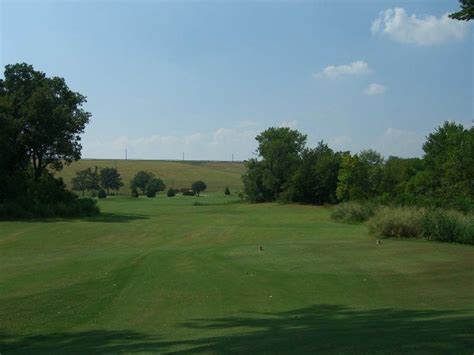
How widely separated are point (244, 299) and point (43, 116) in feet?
143

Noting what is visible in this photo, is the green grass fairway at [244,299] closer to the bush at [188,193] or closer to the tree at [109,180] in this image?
the bush at [188,193]

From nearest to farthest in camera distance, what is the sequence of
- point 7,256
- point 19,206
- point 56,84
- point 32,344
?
point 32,344 < point 7,256 < point 19,206 < point 56,84

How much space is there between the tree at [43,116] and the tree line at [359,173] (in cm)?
3101

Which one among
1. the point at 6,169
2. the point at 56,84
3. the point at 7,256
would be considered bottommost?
the point at 7,256

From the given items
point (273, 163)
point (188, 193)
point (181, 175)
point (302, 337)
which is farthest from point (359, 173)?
point (181, 175)

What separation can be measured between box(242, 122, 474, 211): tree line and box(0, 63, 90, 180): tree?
31010 millimetres

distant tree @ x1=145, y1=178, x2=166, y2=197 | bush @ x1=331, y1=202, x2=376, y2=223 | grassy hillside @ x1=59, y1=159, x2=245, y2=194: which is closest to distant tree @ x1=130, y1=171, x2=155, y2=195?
distant tree @ x1=145, y1=178, x2=166, y2=197

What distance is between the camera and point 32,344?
34.2 feet

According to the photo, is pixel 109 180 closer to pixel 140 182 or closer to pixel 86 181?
pixel 86 181

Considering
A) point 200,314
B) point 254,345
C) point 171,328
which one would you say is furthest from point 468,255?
point 254,345

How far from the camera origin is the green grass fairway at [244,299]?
873 cm

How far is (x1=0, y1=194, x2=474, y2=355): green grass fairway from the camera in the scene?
28.6ft

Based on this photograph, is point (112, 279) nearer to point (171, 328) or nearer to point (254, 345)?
point (171, 328)

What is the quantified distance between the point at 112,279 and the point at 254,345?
11086mm
